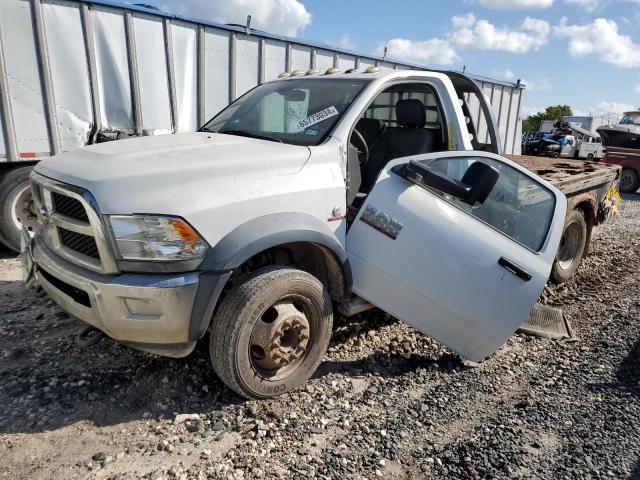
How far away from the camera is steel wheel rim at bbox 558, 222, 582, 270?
5.53 metres

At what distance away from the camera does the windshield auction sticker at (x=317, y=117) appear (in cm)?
329

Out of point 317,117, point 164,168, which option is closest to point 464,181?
point 317,117

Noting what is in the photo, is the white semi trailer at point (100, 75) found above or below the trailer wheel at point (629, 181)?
above

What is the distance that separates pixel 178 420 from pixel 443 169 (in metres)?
2.35

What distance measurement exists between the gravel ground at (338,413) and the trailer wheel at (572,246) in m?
1.62

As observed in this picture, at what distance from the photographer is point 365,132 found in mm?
4699

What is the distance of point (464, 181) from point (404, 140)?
135cm

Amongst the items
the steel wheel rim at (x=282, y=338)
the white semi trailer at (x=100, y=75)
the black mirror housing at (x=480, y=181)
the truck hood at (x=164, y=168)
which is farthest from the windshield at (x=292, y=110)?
the white semi trailer at (x=100, y=75)

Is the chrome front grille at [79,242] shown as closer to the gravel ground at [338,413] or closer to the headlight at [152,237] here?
the headlight at [152,237]

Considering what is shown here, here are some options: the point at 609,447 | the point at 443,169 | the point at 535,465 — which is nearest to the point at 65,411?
the point at 535,465

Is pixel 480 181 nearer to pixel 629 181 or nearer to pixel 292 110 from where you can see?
pixel 292 110

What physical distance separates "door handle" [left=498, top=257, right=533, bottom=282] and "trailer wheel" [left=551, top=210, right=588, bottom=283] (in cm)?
255

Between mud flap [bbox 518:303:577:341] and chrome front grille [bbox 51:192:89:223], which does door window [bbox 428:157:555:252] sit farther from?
chrome front grille [bbox 51:192:89:223]

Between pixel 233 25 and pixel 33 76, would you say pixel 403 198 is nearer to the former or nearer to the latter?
pixel 33 76
